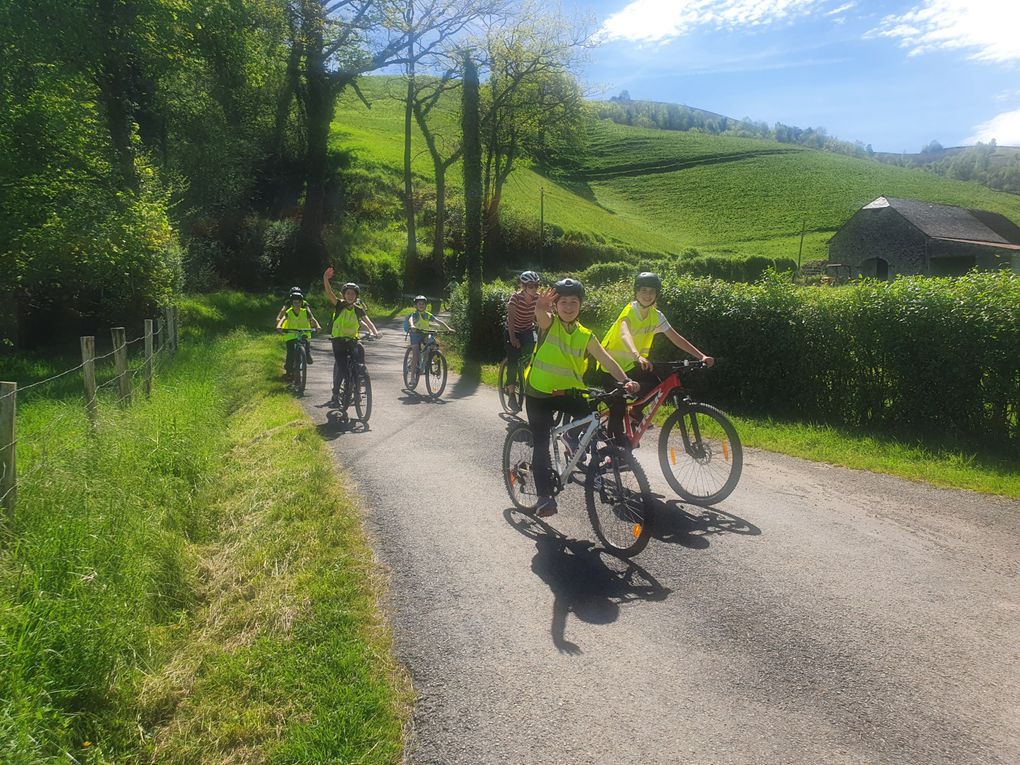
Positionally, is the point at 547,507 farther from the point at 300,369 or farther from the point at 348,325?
the point at 300,369

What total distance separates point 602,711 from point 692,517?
2894mm

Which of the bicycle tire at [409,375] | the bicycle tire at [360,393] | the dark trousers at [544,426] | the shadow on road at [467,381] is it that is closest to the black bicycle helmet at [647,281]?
the dark trousers at [544,426]

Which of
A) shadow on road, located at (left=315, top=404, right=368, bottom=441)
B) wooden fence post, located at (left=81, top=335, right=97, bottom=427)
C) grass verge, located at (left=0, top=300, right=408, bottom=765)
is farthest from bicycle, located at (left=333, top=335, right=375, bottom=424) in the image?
wooden fence post, located at (left=81, top=335, right=97, bottom=427)

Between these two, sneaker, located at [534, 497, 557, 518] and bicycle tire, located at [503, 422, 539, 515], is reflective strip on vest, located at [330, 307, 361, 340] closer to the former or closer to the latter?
bicycle tire, located at [503, 422, 539, 515]

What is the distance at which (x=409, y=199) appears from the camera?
3534 centimetres

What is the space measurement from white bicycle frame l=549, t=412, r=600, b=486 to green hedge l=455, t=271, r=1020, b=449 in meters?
5.78

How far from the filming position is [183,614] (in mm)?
4594

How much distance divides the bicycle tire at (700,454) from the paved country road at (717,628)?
0.25m

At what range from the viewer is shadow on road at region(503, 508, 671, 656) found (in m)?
4.28

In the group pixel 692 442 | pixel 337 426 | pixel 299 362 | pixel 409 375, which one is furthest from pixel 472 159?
pixel 692 442

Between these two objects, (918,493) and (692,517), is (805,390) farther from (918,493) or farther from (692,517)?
(692,517)

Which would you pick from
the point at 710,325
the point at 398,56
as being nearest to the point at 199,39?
the point at 398,56

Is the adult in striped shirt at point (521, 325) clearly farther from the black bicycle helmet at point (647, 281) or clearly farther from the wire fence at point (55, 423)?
the wire fence at point (55, 423)

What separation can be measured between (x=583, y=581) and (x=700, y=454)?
206 cm
